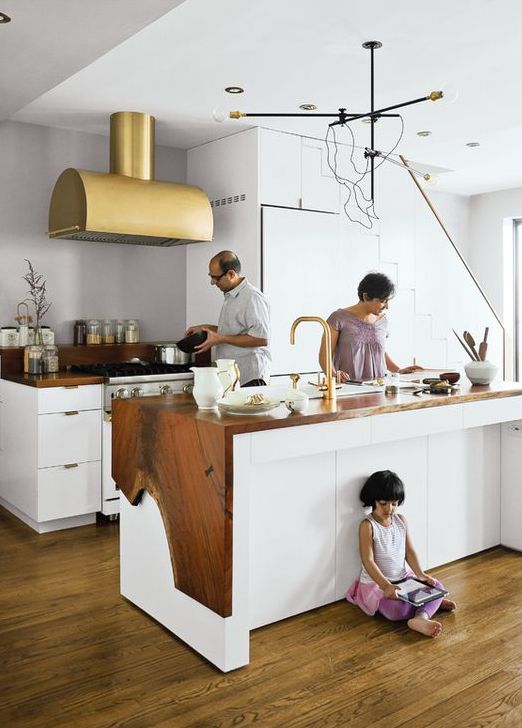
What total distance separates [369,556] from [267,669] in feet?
2.17

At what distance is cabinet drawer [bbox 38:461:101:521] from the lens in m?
3.96

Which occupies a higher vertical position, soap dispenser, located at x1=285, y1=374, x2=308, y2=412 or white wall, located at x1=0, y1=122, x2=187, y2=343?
white wall, located at x1=0, y1=122, x2=187, y2=343

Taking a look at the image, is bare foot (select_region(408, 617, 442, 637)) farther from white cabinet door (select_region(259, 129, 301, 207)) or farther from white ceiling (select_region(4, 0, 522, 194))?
white cabinet door (select_region(259, 129, 301, 207))

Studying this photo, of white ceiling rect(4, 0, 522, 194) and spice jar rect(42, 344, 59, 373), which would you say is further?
spice jar rect(42, 344, 59, 373)

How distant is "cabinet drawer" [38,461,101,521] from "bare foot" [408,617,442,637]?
2129 millimetres

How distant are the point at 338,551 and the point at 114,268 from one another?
2946 millimetres

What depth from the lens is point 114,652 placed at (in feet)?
8.26

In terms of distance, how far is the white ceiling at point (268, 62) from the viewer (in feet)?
9.93

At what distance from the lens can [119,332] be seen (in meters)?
5.02

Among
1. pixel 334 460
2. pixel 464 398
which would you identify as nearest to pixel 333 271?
pixel 464 398

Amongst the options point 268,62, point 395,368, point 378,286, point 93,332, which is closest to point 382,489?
point 378,286

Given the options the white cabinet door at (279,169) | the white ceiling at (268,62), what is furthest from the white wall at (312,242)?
the white ceiling at (268,62)

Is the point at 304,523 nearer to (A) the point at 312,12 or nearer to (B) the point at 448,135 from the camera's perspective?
(A) the point at 312,12

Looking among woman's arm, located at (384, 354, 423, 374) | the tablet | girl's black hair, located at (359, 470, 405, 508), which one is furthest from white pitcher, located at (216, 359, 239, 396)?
woman's arm, located at (384, 354, 423, 374)
